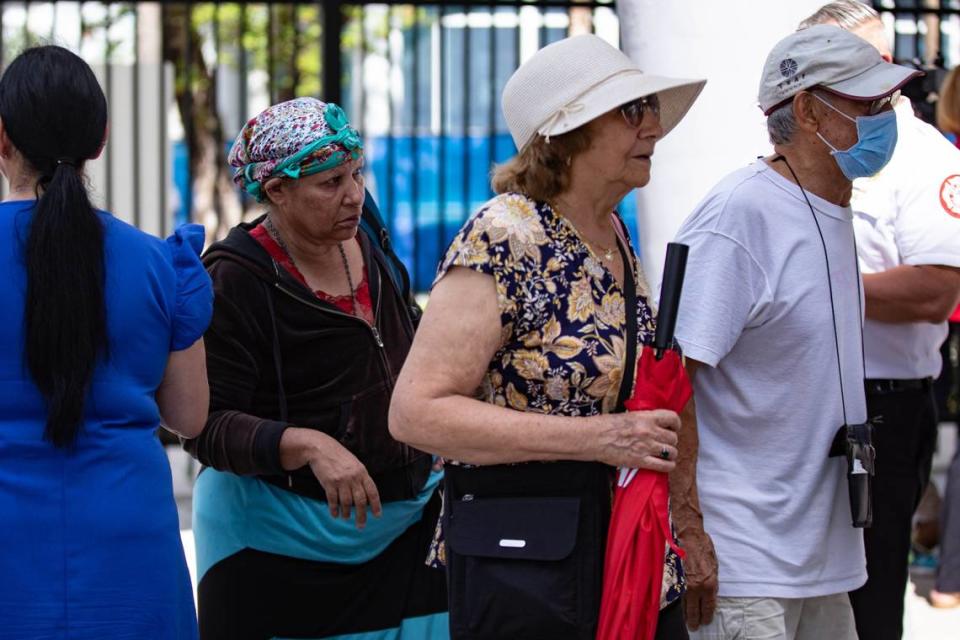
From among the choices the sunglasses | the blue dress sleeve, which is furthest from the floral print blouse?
the blue dress sleeve

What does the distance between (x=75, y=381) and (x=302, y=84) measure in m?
13.1

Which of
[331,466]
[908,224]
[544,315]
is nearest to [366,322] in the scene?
[331,466]

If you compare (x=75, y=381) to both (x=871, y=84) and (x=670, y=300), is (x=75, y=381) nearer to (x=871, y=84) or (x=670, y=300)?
(x=670, y=300)

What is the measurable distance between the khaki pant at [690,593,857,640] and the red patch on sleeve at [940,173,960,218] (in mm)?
1284

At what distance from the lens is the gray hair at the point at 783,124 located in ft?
10.1

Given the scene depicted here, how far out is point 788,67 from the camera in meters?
3.07

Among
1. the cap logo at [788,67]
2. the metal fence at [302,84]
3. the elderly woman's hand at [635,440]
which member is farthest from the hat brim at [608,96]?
the metal fence at [302,84]

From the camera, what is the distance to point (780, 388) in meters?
2.95

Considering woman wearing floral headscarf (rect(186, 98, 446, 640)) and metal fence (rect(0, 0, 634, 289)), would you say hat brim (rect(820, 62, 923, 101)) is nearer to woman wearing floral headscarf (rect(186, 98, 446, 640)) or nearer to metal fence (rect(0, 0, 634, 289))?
woman wearing floral headscarf (rect(186, 98, 446, 640))

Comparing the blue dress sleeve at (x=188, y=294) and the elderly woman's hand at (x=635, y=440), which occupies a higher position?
the blue dress sleeve at (x=188, y=294)

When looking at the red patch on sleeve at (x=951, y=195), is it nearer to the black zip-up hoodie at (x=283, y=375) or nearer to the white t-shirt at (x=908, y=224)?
the white t-shirt at (x=908, y=224)

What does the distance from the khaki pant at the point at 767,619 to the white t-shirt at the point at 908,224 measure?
3.17 feet

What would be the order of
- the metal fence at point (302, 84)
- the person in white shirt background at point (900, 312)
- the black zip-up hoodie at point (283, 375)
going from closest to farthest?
the black zip-up hoodie at point (283, 375) < the person in white shirt background at point (900, 312) < the metal fence at point (302, 84)

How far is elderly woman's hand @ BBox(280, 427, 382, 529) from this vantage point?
3.12 m
